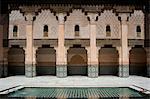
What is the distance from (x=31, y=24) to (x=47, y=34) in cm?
128

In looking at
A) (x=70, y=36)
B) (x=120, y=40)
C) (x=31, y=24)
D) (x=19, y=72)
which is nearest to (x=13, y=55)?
(x=19, y=72)

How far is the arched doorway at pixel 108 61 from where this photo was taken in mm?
21219

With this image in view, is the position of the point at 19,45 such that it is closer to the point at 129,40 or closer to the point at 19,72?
the point at 19,72

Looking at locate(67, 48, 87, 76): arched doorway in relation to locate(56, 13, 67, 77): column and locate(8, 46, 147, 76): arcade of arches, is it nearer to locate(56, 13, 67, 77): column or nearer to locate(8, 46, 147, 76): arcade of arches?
locate(8, 46, 147, 76): arcade of arches

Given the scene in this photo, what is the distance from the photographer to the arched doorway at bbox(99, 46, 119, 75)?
21.2 m

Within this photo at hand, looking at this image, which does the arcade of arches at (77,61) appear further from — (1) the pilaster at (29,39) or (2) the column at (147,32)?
(1) the pilaster at (29,39)

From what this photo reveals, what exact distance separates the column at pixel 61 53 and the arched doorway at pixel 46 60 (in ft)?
5.31

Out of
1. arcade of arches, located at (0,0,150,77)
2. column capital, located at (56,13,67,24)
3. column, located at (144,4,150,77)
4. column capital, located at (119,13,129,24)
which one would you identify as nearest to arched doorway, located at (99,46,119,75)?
arcade of arches, located at (0,0,150,77)

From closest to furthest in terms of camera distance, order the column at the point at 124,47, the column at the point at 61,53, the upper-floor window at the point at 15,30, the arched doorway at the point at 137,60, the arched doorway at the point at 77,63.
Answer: the column at the point at 61,53 < the column at the point at 124,47 < the upper-floor window at the point at 15,30 < the arched doorway at the point at 77,63 < the arched doorway at the point at 137,60

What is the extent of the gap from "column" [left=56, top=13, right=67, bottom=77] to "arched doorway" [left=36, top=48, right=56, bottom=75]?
1.62 m

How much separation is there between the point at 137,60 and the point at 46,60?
6740 millimetres

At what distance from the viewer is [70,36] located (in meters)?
19.7

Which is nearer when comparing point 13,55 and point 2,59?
point 2,59

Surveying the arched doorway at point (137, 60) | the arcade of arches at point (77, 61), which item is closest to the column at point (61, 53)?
the arcade of arches at point (77, 61)
